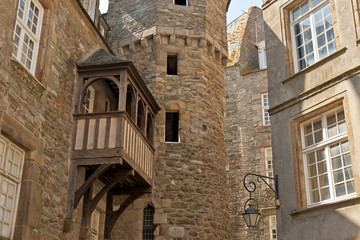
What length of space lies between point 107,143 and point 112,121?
47cm

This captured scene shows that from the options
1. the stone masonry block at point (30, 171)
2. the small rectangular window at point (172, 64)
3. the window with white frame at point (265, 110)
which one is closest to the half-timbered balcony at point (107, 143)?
the stone masonry block at point (30, 171)

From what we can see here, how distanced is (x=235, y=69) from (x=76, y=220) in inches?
463

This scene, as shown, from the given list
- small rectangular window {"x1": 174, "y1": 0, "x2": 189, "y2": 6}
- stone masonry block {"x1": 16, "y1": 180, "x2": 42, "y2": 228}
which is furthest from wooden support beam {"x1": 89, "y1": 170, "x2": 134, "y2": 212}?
small rectangular window {"x1": 174, "y1": 0, "x2": 189, "y2": 6}

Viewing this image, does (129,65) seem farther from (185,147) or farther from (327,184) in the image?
(327,184)

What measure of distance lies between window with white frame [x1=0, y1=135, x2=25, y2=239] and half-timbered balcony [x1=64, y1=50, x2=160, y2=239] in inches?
61.4

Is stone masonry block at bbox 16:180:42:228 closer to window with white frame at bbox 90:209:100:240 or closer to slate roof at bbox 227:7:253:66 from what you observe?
window with white frame at bbox 90:209:100:240

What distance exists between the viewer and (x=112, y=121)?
951cm

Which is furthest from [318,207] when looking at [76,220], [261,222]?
[261,222]

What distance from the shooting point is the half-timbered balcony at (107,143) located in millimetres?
9281

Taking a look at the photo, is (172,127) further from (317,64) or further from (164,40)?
(317,64)

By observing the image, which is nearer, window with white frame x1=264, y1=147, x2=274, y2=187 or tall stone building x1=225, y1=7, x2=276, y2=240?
tall stone building x1=225, y1=7, x2=276, y2=240

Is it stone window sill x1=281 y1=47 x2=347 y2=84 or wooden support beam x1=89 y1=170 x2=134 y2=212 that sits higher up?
stone window sill x1=281 y1=47 x2=347 y2=84

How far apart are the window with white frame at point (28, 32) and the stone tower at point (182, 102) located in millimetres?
4595

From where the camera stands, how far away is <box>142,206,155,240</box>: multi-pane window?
1172cm
